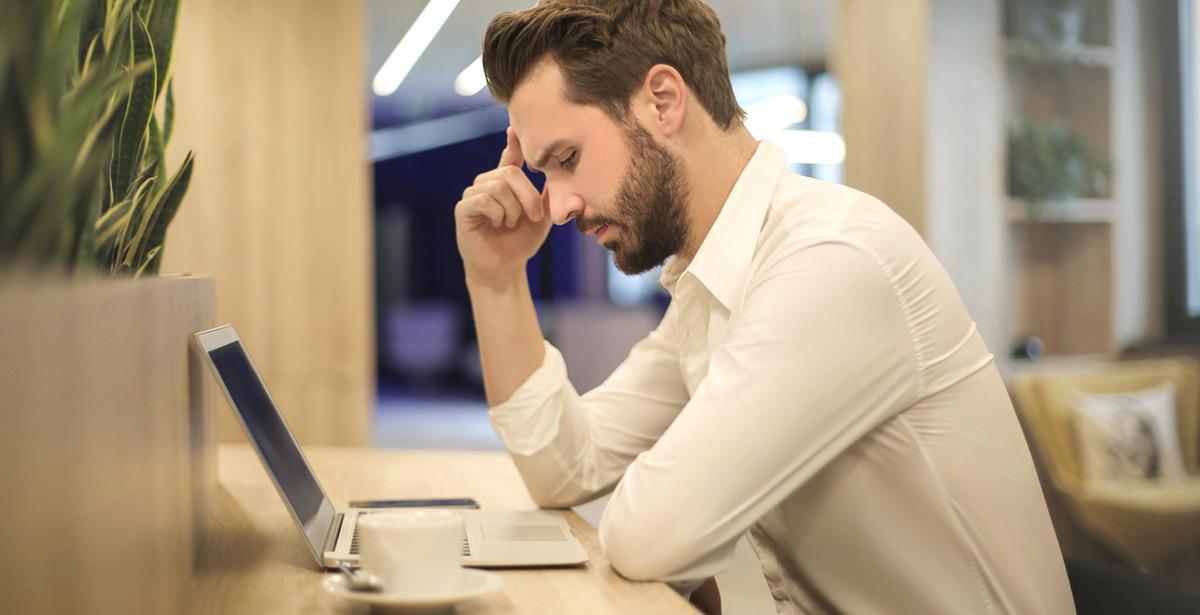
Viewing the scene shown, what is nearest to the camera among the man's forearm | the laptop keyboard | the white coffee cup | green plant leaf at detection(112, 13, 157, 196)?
the white coffee cup

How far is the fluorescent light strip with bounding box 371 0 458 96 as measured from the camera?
526 centimetres

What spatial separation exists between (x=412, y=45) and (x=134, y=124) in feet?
16.8

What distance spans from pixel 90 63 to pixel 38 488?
Answer: 43 cm

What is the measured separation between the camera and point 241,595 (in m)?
0.97

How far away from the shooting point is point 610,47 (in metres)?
1.40

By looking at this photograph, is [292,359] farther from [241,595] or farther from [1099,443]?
[241,595]

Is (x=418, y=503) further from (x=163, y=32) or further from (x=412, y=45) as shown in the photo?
(x=412, y=45)

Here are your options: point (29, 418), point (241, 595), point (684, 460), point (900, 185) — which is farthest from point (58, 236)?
point (900, 185)

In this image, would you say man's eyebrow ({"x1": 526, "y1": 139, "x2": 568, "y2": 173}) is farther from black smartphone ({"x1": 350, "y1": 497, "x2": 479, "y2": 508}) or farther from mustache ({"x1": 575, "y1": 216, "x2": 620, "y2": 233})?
black smartphone ({"x1": 350, "y1": 497, "x2": 479, "y2": 508})

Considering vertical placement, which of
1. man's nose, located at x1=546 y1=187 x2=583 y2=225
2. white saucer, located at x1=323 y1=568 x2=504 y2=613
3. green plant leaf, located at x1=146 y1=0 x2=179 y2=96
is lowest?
white saucer, located at x1=323 y1=568 x2=504 y2=613

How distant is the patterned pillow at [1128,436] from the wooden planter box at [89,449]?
326cm

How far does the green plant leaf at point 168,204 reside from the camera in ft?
3.67

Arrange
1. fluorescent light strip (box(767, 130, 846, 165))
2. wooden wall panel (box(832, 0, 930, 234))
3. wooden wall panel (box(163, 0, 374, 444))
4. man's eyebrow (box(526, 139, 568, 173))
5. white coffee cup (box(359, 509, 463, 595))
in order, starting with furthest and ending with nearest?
1. fluorescent light strip (box(767, 130, 846, 165))
2. wooden wall panel (box(832, 0, 930, 234))
3. wooden wall panel (box(163, 0, 374, 444))
4. man's eyebrow (box(526, 139, 568, 173))
5. white coffee cup (box(359, 509, 463, 595))

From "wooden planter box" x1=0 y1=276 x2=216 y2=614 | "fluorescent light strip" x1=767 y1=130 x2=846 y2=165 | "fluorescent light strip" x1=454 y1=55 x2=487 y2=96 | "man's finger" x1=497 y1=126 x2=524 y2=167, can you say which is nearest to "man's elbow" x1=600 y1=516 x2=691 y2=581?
"wooden planter box" x1=0 y1=276 x2=216 y2=614
